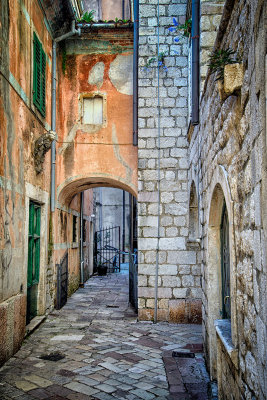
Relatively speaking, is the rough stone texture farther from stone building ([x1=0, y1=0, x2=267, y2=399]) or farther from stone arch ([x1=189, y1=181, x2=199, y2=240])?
stone arch ([x1=189, y1=181, x2=199, y2=240])

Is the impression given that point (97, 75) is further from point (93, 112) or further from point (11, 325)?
point (11, 325)

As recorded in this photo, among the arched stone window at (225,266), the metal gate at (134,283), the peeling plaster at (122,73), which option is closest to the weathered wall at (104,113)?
the peeling plaster at (122,73)

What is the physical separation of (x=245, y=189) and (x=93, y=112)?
20.9 feet

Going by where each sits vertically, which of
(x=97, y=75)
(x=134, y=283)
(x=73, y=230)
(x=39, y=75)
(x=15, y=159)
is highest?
(x=97, y=75)

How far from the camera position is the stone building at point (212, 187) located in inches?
83.0

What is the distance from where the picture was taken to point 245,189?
7.87 feet

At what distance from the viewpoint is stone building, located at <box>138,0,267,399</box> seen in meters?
2.11

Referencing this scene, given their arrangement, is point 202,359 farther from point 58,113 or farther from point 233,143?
point 58,113

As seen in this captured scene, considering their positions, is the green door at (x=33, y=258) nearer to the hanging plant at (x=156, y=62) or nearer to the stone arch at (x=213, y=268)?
the stone arch at (x=213, y=268)

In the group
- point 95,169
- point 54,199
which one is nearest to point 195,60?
point 95,169

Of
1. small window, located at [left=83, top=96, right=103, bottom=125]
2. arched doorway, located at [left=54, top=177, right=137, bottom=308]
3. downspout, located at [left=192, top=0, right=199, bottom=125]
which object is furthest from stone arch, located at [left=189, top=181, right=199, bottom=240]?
small window, located at [left=83, top=96, right=103, bottom=125]

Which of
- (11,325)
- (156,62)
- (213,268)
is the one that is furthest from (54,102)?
(213,268)

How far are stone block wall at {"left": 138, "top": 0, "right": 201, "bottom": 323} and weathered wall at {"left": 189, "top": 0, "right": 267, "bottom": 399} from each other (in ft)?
12.4

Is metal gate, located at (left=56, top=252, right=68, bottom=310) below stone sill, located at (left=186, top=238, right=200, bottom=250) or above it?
below
